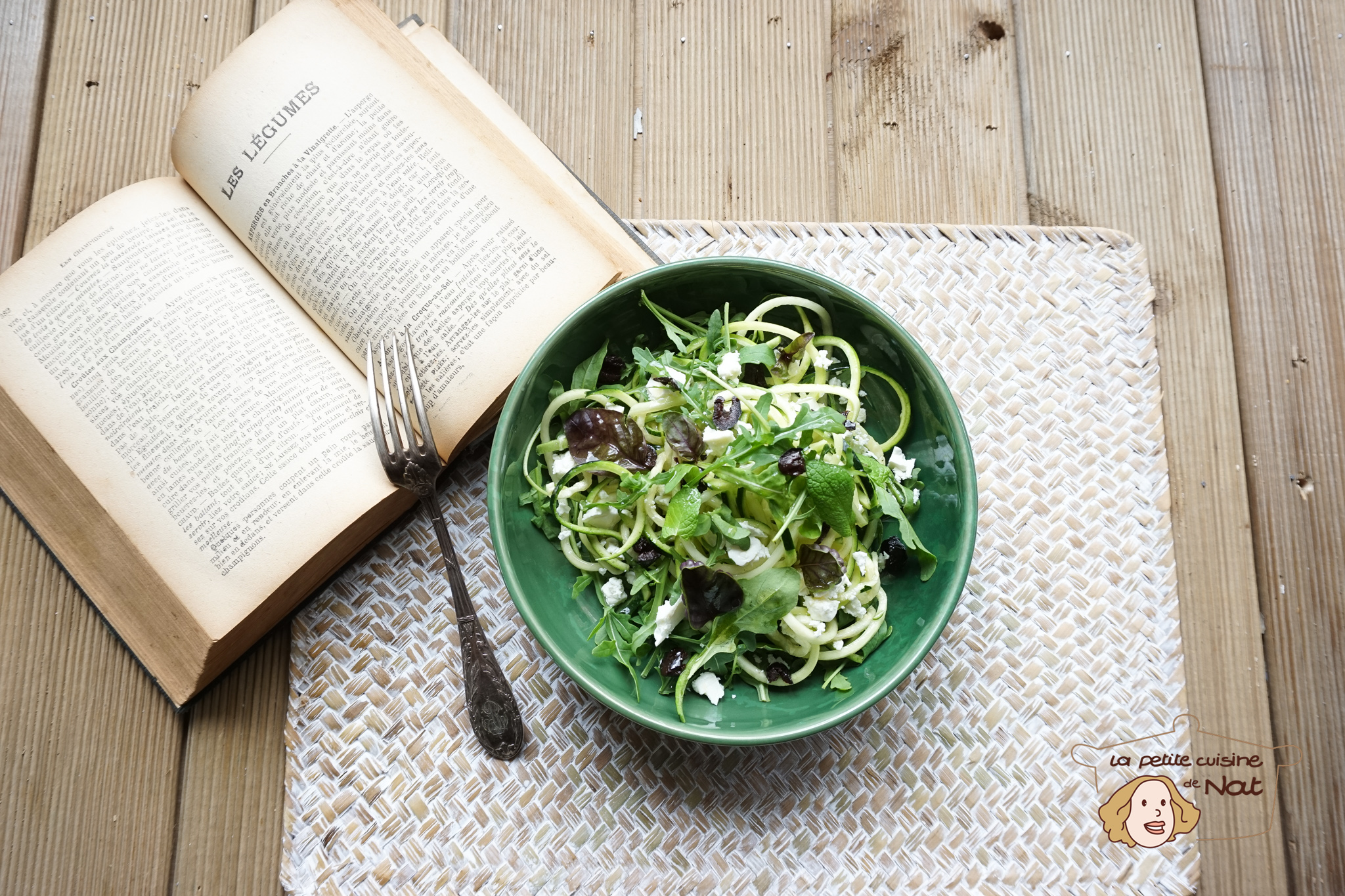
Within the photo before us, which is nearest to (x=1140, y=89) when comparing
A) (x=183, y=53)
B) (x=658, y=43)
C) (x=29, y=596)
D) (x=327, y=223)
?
(x=658, y=43)

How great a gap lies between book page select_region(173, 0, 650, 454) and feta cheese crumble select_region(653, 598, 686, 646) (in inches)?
15.3

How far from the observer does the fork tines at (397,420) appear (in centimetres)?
114

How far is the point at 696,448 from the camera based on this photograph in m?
1.10

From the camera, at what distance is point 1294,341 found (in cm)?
144

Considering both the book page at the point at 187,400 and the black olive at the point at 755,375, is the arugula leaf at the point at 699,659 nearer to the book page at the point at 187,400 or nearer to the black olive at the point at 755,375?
the black olive at the point at 755,375

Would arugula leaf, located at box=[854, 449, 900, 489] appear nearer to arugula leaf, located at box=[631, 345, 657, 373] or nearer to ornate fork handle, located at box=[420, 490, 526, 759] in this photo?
arugula leaf, located at box=[631, 345, 657, 373]

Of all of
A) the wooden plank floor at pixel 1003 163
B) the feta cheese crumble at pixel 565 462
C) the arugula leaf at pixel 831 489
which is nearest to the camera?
the arugula leaf at pixel 831 489

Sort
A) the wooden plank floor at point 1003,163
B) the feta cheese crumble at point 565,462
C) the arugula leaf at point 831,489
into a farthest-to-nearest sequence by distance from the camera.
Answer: the wooden plank floor at point 1003,163 < the feta cheese crumble at point 565,462 < the arugula leaf at point 831,489

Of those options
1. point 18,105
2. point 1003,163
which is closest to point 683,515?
point 1003,163

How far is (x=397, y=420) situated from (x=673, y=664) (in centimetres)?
50

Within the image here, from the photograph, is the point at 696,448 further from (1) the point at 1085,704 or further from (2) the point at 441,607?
(1) the point at 1085,704

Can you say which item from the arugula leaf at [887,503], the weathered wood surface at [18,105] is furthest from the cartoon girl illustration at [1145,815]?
the weathered wood surface at [18,105]

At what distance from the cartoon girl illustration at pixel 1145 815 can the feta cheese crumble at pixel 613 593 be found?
776mm

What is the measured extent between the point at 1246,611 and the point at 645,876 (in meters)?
1.04
